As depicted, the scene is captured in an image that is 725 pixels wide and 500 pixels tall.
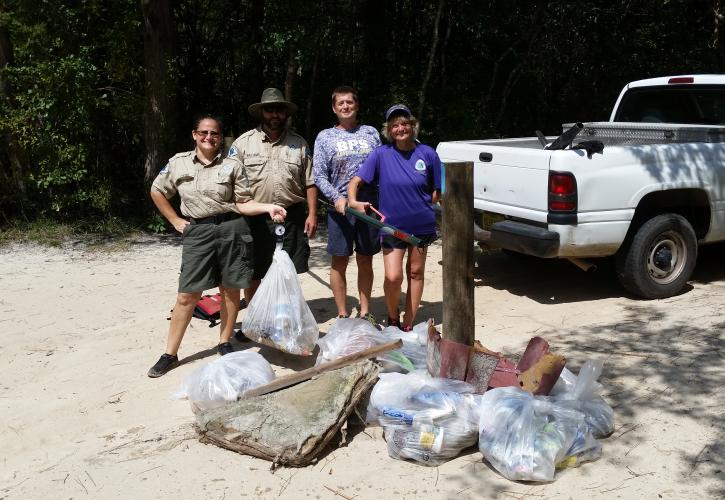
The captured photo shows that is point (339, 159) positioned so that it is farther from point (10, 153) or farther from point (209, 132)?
point (10, 153)

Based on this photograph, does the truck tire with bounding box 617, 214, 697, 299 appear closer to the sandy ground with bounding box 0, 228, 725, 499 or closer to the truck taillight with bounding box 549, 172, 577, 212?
the sandy ground with bounding box 0, 228, 725, 499

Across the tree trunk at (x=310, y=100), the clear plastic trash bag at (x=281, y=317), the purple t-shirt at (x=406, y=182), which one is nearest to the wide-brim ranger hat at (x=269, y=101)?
the purple t-shirt at (x=406, y=182)

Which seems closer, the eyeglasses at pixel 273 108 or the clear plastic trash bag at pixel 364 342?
the clear plastic trash bag at pixel 364 342

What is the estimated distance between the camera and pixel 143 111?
30.7ft

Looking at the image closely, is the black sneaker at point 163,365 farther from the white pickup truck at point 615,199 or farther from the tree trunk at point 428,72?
the tree trunk at point 428,72

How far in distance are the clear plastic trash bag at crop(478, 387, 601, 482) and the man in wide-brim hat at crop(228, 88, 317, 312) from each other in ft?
7.01

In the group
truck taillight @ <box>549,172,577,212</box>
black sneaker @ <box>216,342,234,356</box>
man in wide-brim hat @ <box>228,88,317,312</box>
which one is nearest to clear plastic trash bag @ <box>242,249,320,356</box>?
black sneaker @ <box>216,342,234,356</box>

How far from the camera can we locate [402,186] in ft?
16.7

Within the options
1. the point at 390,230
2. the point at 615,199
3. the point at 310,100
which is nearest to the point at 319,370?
the point at 390,230

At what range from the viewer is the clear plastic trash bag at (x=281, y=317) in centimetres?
479

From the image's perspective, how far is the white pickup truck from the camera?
18.9 ft

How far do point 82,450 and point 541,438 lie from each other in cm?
237

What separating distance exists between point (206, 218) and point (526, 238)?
8.34 ft

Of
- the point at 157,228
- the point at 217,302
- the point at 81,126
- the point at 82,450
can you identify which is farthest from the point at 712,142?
the point at 81,126
